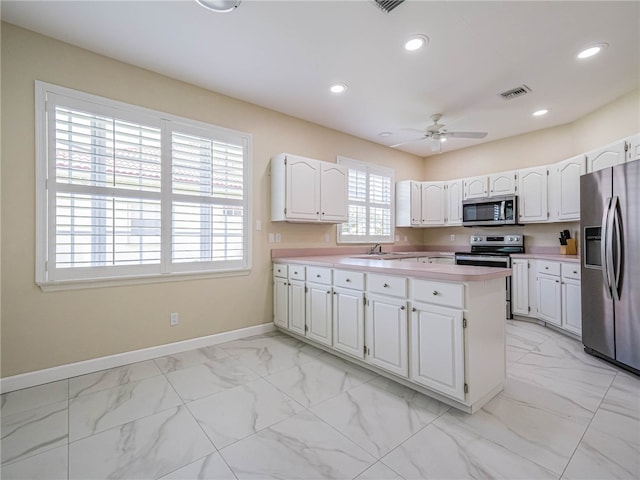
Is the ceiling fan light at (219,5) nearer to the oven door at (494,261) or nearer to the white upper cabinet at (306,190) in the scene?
the white upper cabinet at (306,190)

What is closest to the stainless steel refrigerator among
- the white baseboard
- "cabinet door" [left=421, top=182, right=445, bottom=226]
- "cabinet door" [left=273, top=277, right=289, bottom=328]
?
"cabinet door" [left=421, top=182, right=445, bottom=226]

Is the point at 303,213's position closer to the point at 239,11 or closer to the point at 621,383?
the point at 239,11

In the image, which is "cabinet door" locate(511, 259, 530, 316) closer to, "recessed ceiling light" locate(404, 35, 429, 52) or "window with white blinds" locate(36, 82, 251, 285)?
"recessed ceiling light" locate(404, 35, 429, 52)

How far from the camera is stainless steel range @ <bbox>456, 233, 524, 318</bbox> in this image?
450 centimetres

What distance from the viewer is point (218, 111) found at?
3525 mm

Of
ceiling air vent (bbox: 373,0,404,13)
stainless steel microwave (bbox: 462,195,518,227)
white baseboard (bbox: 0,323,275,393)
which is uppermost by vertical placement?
ceiling air vent (bbox: 373,0,404,13)

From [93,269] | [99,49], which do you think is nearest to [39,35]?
[99,49]

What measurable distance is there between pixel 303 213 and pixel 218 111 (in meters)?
1.51

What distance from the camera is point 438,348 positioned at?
86.0 inches

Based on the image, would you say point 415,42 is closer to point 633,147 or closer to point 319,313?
point 633,147

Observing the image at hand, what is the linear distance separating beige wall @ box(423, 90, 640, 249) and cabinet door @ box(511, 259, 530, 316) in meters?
0.71

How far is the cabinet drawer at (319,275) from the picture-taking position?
3137 mm

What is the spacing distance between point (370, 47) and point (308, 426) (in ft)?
9.70

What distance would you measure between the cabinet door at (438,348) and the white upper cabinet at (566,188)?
311 centimetres
